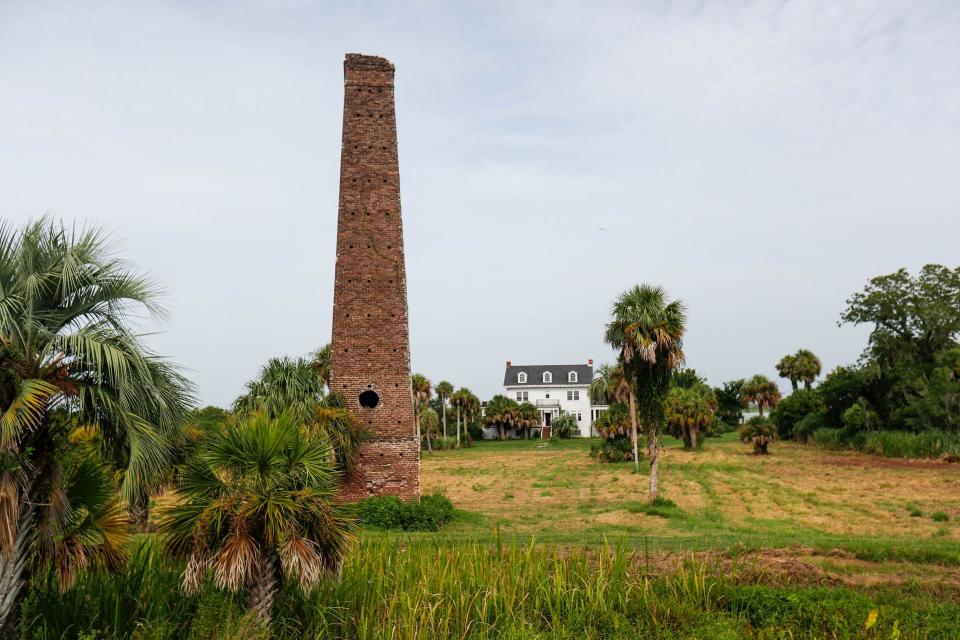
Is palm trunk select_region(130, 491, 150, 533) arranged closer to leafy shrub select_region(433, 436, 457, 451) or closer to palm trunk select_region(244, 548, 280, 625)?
palm trunk select_region(244, 548, 280, 625)

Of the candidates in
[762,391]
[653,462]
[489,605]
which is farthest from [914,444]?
[489,605]

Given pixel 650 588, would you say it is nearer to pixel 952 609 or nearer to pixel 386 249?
pixel 952 609

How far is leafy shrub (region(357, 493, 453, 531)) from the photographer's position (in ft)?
67.3

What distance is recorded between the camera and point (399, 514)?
20844mm

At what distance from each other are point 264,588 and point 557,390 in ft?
293

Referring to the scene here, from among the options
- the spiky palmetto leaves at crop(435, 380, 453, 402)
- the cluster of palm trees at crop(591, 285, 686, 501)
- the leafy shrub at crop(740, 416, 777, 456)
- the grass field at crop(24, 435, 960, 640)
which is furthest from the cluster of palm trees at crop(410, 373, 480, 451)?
the grass field at crop(24, 435, 960, 640)

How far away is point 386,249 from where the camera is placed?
2234 cm

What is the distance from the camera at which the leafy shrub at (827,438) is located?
52.5 m

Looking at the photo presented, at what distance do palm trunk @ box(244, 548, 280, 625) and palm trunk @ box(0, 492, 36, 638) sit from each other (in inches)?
94.2

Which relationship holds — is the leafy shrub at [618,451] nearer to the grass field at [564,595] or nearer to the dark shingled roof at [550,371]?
the grass field at [564,595]

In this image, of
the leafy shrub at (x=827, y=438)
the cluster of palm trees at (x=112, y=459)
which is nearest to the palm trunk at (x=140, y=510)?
the cluster of palm trees at (x=112, y=459)

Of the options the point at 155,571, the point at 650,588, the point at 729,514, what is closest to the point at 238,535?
the point at 155,571

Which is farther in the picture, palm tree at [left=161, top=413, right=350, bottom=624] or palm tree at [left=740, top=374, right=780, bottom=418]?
palm tree at [left=740, top=374, right=780, bottom=418]

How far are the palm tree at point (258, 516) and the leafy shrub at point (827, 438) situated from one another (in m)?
51.2
